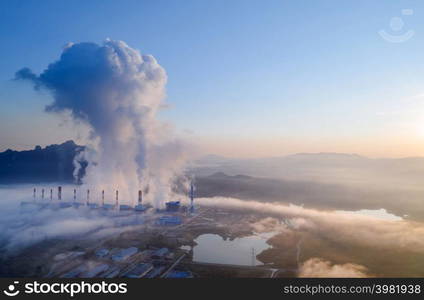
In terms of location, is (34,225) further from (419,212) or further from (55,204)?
(419,212)

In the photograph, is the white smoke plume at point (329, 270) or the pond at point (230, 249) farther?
the pond at point (230, 249)

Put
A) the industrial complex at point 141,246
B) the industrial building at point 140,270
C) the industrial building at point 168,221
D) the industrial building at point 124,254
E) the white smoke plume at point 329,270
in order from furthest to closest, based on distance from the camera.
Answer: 1. the industrial building at point 168,221
2. the industrial building at point 124,254
3. the industrial complex at point 141,246
4. the white smoke plume at point 329,270
5. the industrial building at point 140,270

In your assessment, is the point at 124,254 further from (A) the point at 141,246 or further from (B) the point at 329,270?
(B) the point at 329,270

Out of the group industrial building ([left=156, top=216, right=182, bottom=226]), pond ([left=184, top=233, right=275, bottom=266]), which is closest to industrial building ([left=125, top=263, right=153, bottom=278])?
pond ([left=184, top=233, right=275, bottom=266])

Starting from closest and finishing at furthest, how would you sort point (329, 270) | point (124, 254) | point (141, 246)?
point (329, 270)
point (124, 254)
point (141, 246)

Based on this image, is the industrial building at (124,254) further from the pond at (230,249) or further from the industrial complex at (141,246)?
the pond at (230,249)

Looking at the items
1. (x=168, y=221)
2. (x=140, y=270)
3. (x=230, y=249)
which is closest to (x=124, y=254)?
(x=140, y=270)

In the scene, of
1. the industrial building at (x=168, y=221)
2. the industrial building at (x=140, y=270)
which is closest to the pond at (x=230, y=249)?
the industrial building at (x=140, y=270)

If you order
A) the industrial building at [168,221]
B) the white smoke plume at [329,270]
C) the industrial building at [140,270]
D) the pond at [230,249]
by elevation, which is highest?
the industrial building at [168,221]

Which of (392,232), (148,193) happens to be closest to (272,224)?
(392,232)
